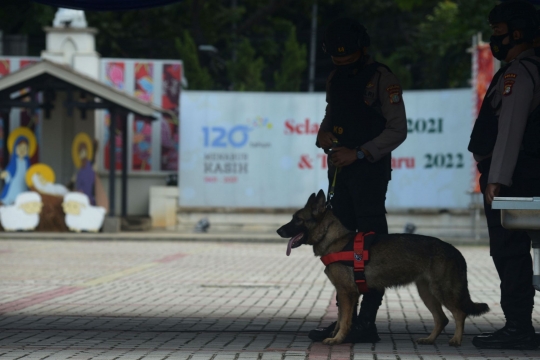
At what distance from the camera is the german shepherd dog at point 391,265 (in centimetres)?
674

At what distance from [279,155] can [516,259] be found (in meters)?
20.3

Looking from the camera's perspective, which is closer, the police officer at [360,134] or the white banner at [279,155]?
the police officer at [360,134]

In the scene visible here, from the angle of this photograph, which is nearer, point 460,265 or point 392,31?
point 460,265

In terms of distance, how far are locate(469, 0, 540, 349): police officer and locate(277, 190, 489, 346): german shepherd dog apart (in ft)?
0.78

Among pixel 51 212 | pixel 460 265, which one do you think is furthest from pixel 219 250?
pixel 460 265

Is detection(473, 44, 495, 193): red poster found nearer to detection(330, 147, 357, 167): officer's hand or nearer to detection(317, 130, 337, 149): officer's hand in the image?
detection(317, 130, 337, 149): officer's hand

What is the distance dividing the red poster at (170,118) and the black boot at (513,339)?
22797mm

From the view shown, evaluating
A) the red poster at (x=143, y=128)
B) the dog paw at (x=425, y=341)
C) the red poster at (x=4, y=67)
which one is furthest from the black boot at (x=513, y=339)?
the red poster at (x=4, y=67)

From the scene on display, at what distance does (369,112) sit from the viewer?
722 cm

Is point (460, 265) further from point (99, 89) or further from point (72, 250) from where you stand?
point (99, 89)

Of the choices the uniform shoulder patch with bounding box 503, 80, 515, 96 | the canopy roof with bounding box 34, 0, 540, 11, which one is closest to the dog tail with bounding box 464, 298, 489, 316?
the uniform shoulder patch with bounding box 503, 80, 515, 96

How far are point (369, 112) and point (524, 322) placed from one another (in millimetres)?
1657

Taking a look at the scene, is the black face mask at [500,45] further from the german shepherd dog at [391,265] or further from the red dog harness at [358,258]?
the red dog harness at [358,258]

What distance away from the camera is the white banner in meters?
26.5
